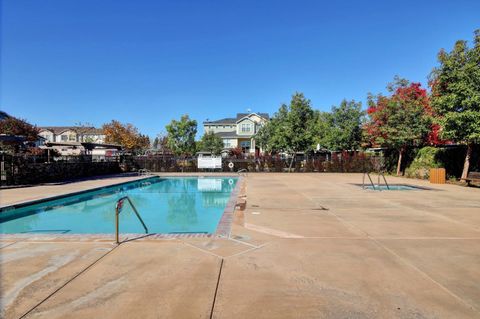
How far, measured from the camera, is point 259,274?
12.3 ft

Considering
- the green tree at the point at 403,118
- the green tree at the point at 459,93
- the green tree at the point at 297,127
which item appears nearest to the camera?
the green tree at the point at 459,93

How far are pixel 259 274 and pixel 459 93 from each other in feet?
51.5

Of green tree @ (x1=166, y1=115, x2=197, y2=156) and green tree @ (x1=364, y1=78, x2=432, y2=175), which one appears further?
green tree @ (x1=166, y1=115, x2=197, y2=156)

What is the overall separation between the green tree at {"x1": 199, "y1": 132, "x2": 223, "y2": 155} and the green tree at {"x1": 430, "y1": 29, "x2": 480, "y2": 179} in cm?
3035

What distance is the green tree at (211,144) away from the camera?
42.2 metres

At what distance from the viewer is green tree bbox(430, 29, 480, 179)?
13641 mm

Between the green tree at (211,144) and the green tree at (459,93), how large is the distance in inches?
1195

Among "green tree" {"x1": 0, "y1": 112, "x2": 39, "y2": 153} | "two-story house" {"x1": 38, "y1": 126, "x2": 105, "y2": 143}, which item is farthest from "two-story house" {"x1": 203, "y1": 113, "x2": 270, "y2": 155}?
Answer: "two-story house" {"x1": 38, "y1": 126, "x2": 105, "y2": 143}

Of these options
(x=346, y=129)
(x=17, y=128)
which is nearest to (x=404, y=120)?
(x=346, y=129)

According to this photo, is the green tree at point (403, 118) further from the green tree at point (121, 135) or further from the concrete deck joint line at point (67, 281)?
the green tree at point (121, 135)

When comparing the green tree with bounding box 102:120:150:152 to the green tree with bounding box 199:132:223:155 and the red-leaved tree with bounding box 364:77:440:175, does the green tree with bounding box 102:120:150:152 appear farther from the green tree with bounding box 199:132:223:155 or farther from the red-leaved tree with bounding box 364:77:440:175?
the red-leaved tree with bounding box 364:77:440:175

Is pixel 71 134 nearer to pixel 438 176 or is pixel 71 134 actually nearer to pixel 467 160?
pixel 438 176

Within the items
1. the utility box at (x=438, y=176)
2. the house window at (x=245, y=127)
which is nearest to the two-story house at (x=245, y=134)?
the house window at (x=245, y=127)

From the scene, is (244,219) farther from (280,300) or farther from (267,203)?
(280,300)
